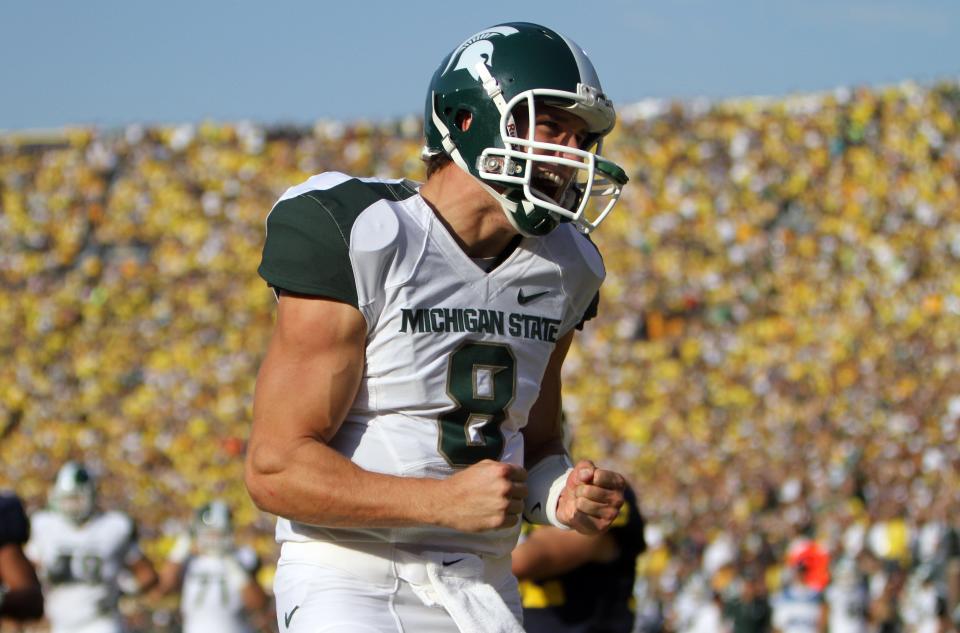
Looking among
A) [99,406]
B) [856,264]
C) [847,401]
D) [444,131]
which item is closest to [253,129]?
[99,406]

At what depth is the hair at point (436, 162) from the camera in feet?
9.53

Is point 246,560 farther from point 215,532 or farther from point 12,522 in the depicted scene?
point 12,522

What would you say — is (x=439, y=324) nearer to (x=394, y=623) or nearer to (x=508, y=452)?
(x=508, y=452)

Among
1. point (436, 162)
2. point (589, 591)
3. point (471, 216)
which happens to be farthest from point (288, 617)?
point (589, 591)

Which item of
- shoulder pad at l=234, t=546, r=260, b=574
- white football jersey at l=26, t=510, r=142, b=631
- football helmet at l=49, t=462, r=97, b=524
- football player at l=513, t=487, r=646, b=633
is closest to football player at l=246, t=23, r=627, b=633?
football player at l=513, t=487, r=646, b=633

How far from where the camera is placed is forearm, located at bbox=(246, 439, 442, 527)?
252 cm

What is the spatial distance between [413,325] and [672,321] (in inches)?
779

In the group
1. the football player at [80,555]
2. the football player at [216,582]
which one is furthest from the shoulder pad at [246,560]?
the football player at [80,555]

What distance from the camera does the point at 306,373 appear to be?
8.52 feet

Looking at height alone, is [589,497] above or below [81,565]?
above

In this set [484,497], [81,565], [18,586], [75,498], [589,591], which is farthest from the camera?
[75,498]

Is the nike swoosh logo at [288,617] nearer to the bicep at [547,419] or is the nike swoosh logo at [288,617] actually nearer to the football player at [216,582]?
the bicep at [547,419]

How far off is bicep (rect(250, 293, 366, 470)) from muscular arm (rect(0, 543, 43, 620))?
8.45 feet

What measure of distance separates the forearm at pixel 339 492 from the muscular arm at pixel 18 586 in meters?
2.61
